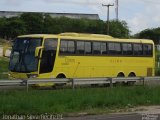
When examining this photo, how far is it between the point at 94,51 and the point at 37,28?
101m

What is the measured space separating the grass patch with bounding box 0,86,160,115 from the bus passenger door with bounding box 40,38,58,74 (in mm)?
6234

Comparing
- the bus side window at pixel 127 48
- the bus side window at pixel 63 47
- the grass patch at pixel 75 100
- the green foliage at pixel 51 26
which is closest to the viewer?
the grass patch at pixel 75 100

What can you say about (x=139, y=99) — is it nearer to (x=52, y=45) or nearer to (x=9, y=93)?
(x=9, y=93)

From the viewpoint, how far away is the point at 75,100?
65.0 feet

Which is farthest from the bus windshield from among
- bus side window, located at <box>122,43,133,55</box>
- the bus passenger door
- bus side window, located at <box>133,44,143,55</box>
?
bus side window, located at <box>133,44,143,55</box>

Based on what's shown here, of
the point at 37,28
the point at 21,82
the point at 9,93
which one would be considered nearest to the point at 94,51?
the point at 21,82

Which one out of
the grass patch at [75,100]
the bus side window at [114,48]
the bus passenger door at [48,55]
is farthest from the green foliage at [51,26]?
the grass patch at [75,100]

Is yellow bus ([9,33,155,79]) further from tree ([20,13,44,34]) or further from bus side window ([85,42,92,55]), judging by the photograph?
tree ([20,13,44,34])

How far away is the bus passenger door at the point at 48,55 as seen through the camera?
28.7 m

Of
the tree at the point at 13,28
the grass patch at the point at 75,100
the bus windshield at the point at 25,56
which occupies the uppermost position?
the tree at the point at 13,28

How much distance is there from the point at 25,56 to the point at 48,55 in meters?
1.34

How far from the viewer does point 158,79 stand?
3136 centimetres

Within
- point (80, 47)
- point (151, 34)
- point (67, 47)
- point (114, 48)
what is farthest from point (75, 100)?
point (151, 34)

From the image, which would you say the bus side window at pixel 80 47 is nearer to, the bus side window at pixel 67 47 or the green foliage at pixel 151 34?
the bus side window at pixel 67 47
